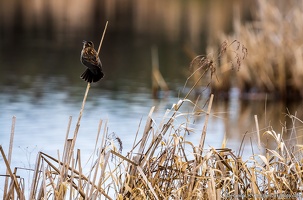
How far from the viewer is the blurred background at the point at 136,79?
8047mm

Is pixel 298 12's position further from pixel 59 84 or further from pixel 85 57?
pixel 85 57

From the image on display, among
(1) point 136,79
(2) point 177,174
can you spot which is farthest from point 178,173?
(1) point 136,79

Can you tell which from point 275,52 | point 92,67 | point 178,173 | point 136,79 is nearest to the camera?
point 92,67

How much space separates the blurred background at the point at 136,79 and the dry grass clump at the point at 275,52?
13mm

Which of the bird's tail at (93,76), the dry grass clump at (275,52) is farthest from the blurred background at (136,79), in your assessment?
the bird's tail at (93,76)

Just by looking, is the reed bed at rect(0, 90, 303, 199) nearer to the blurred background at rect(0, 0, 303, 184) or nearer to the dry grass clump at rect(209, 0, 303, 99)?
the blurred background at rect(0, 0, 303, 184)

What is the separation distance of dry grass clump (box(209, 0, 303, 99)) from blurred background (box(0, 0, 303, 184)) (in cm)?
1

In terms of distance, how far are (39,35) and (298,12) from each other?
941 cm

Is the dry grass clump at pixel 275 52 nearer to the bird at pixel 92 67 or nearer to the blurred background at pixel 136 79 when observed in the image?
the blurred background at pixel 136 79

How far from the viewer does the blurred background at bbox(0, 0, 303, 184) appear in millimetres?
8047

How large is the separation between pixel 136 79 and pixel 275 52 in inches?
112

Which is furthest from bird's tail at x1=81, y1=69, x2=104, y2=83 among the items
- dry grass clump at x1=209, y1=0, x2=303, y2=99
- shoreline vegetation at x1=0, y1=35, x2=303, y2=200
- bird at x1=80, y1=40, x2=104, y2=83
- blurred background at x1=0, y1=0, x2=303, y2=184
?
dry grass clump at x1=209, y1=0, x2=303, y2=99

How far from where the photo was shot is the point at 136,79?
1275 centimetres

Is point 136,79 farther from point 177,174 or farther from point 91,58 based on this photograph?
point 91,58
